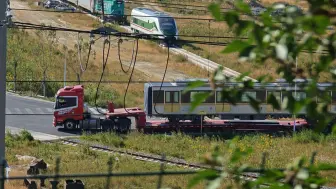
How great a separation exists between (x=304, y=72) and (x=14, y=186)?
13608mm

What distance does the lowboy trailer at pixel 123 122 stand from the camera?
1179 inches

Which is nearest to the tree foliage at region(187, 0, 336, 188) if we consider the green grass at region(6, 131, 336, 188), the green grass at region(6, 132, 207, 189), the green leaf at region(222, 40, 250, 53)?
the green leaf at region(222, 40, 250, 53)

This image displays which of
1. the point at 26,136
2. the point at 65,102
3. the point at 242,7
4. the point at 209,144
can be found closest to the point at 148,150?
the point at 209,144

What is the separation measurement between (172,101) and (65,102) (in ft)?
13.4

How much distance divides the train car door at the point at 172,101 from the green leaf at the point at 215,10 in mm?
28432

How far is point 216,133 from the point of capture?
1180 inches

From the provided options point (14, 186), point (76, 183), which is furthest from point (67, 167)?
point (76, 183)

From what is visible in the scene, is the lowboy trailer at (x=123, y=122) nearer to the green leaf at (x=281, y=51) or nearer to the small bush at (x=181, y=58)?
the small bush at (x=181, y=58)

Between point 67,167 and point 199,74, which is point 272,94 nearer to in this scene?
point 67,167

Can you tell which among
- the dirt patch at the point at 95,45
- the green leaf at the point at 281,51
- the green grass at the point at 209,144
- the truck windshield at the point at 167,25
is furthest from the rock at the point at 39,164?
the truck windshield at the point at 167,25

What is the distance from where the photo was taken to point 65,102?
30.7 meters

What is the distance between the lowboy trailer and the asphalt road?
744 millimetres

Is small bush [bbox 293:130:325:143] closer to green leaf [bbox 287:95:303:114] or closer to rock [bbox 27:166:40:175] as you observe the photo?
rock [bbox 27:166:40:175]

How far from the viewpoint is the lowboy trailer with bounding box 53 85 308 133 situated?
98.2 feet
